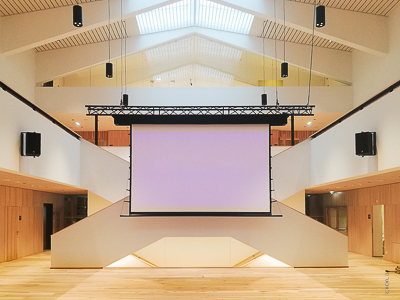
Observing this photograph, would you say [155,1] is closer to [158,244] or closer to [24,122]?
[24,122]

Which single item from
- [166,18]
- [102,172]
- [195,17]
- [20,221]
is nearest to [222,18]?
[195,17]

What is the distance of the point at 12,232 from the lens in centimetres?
1153

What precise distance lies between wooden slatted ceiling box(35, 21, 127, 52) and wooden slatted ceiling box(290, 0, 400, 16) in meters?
6.49

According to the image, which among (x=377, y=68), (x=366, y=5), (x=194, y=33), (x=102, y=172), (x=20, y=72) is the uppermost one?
(x=194, y=33)

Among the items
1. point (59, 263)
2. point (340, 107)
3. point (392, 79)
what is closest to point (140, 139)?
point (59, 263)

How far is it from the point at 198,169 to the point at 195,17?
24.2ft

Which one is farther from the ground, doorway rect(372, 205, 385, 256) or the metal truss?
the metal truss

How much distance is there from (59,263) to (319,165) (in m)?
7.20

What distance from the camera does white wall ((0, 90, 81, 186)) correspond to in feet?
22.7

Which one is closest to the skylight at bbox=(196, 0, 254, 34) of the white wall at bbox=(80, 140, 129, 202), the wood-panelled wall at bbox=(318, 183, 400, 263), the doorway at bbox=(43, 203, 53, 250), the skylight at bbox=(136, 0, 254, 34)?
the skylight at bbox=(136, 0, 254, 34)

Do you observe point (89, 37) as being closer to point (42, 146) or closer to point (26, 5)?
point (26, 5)

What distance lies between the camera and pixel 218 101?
1496 centimetres

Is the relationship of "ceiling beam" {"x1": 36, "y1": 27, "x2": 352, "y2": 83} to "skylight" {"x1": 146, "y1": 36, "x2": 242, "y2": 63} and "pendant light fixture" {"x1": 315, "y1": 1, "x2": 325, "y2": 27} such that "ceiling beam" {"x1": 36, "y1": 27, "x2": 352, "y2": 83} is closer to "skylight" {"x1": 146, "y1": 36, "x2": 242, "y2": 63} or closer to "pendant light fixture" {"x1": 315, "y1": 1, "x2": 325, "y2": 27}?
"skylight" {"x1": 146, "y1": 36, "x2": 242, "y2": 63}

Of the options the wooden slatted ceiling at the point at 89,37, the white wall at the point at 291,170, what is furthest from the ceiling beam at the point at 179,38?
the white wall at the point at 291,170
